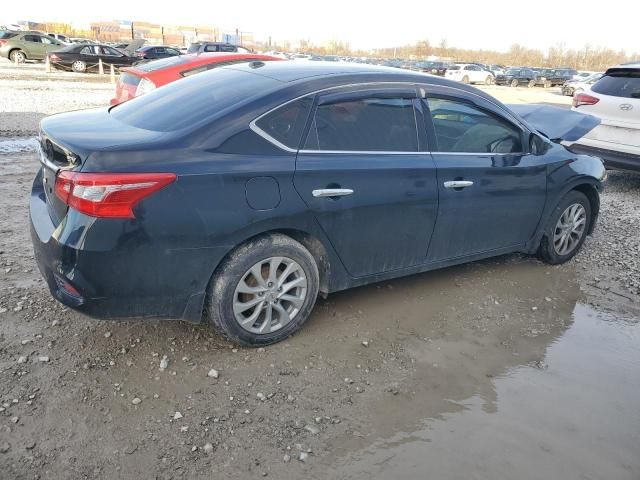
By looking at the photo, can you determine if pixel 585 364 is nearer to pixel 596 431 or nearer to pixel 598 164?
pixel 596 431

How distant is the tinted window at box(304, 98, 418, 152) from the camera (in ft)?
11.2

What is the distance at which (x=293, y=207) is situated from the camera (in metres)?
3.23

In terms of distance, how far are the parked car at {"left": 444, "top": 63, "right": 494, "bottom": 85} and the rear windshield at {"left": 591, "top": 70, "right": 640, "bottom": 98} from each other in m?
32.5

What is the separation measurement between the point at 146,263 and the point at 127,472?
40.4 inches

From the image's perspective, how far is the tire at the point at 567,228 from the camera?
4.86 meters

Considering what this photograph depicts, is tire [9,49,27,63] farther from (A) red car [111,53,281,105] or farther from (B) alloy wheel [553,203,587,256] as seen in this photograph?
(B) alloy wheel [553,203,587,256]

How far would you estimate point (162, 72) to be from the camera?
25.7 ft

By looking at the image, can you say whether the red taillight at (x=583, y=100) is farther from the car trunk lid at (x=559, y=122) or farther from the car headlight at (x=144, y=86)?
the car headlight at (x=144, y=86)

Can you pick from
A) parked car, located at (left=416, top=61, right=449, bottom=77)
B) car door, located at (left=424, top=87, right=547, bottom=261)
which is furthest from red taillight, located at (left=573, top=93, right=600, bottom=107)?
parked car, located at (left=416, top=61, right=449, bottom=77)

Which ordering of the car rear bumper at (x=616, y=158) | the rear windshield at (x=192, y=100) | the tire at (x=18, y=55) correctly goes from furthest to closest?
the tire at (x=18, y=55) → the car rear bumper at (x=616, y=158) → the rear windshield at (x=192, y=100)

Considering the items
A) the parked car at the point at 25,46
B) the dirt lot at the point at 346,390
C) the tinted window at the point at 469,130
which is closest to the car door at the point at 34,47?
the parked car at the point at 25,46

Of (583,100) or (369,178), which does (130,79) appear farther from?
(583,100)

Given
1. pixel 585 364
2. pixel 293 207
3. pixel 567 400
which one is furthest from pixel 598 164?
pixel 293 207

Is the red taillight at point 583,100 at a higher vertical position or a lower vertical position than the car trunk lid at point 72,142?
higher
